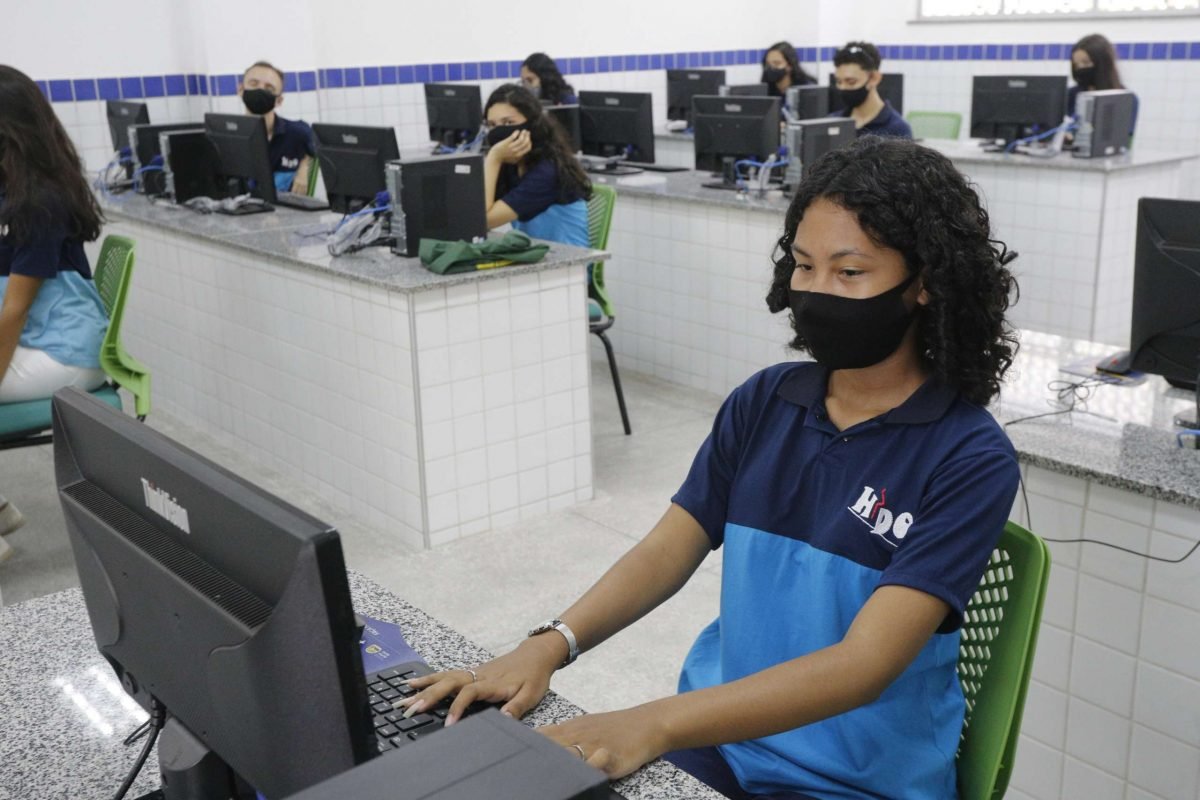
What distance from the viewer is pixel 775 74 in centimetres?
828

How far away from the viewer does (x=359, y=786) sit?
0.69m

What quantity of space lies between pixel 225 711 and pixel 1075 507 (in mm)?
1569

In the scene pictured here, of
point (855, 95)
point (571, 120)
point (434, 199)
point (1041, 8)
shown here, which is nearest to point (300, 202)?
point (434, 199)

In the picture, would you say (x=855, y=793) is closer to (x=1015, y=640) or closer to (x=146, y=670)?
(x=1015, y=640)

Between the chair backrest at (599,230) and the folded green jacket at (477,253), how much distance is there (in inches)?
29.6

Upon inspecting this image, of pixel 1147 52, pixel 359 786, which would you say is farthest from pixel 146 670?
pixel 1147 52

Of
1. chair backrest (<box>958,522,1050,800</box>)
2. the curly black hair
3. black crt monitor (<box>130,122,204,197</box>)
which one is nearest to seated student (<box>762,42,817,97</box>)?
black crt monitor (<box>130,122,204,197</box>)

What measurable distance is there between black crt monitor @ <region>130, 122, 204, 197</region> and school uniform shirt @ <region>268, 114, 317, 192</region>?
48 cm

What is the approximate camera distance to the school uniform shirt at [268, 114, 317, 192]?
18.4 ft

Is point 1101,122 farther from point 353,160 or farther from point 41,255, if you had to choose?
point 41,255

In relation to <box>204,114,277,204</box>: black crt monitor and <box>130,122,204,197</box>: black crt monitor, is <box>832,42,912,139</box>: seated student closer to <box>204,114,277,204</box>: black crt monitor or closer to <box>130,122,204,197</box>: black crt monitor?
<box>204,114,277,204</box>: black crt monitor

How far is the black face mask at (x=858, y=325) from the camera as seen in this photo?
4.71ft

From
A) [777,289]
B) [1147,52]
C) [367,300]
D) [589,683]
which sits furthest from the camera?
[1147,52]

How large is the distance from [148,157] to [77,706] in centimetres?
417
